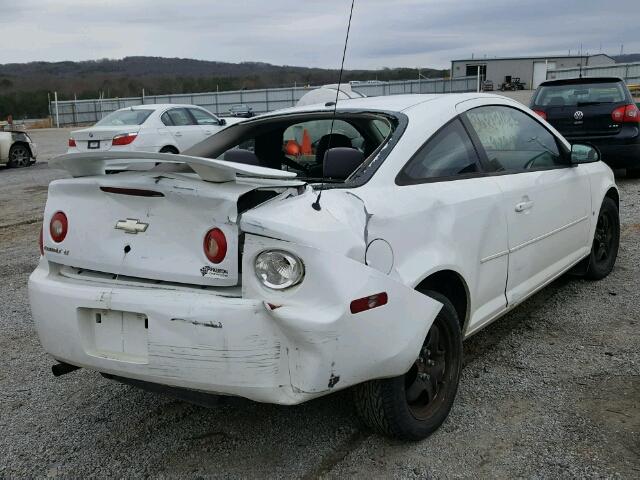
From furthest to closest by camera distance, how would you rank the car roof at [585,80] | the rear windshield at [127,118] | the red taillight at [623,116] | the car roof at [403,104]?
the rear windshield at [127,118]
the car roof at [585,80]
the red taillight at [623,116]
the car roof at [403,104]

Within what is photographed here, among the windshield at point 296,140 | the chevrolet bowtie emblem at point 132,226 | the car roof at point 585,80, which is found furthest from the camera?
the car roof at point 585,80

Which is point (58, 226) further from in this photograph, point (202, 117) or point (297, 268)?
point (202, 117)

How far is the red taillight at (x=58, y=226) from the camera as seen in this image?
112 inches

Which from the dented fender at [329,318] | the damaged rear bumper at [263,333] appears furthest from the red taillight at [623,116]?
the dented fender at [329,318]

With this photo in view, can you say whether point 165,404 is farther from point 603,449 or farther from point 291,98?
point 291,98

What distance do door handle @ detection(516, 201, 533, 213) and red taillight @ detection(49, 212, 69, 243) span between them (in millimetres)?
2338

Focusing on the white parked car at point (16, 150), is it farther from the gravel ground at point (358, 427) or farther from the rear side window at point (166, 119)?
the gravel ground at point (358, 427)

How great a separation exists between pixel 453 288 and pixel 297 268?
1.11 meters

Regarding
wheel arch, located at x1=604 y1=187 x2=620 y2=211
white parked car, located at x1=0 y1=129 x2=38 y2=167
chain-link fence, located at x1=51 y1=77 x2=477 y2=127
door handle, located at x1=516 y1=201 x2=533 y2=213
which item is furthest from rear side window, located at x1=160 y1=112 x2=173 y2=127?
chain-link fence, located at x1=51 y1=77 x2=477 y2=127

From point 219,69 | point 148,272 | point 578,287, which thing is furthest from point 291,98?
point 219,69

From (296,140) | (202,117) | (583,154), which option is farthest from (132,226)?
(202,117)

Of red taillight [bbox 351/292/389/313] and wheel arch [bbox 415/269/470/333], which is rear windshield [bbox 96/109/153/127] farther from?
red taillight [bbox 351/292/389/313]

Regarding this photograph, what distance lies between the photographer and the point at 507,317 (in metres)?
4.45

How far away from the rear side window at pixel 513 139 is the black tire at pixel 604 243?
1.03 m
